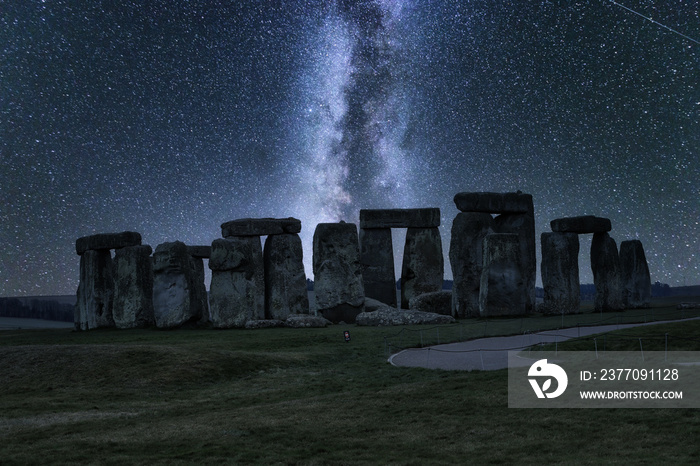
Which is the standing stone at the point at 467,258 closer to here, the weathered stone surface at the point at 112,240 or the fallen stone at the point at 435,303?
the fallen stone at the point at 435,303

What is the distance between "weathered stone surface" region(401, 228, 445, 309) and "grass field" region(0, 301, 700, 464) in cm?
1518

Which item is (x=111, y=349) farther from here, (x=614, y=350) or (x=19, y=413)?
(x=614, y=350)

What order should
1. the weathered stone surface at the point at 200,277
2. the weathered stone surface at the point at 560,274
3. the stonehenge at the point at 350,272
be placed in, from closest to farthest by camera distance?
the stonehenge at the point at 350,272
the weathered stone surface at the point at 560,274
the weathered stone surface at the point at 200,277

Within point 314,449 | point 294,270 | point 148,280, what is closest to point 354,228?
point 294,270

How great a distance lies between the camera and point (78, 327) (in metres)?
31.0

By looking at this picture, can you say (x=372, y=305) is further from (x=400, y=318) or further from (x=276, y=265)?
(x=400, y=318)

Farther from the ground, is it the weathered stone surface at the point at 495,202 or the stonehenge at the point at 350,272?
the weathered stone surface at the point at 495,202

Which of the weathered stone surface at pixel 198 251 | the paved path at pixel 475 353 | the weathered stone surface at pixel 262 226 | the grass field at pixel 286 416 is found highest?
the weathered stone surface at pixel 262 226

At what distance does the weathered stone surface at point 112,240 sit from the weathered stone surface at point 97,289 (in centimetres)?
38

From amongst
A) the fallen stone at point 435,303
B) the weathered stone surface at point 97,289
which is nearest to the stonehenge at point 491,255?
the fallen stone at point 435,303

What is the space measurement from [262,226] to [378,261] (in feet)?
17.4

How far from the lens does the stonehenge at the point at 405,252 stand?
31.9m

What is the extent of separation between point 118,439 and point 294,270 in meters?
20.5

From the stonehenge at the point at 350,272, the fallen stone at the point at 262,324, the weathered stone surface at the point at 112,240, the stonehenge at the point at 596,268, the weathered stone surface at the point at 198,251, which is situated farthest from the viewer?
the weathered stone surface at the point at 198,251
